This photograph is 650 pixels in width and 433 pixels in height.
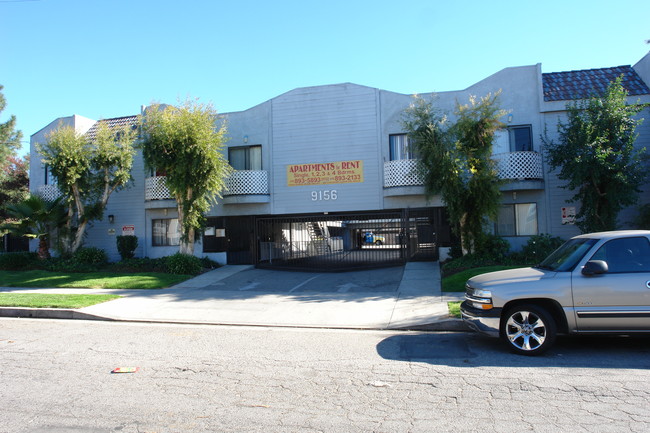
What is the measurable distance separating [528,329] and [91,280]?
13.6 meters

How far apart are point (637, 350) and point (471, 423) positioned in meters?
3.80

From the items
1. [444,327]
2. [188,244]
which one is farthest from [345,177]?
[444,327]

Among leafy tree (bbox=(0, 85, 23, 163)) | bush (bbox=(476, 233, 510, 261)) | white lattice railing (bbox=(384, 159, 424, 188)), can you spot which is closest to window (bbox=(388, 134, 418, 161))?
white lattice railing (bbox=(384, 159, 424, 188))

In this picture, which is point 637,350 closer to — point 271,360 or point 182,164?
point 271,360

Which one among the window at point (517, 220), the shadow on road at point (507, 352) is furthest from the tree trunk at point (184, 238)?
the window at point (517, 220)

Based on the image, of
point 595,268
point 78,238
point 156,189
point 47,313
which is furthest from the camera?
point 156,189

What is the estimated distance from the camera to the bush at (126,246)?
19.4 metres

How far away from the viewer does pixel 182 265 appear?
16.2 metres

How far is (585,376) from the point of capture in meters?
5.20

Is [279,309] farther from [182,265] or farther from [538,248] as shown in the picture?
[538,248]

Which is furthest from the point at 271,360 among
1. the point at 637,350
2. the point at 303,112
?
the point at 303,112

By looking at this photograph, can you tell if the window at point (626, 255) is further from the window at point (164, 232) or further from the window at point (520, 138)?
the window at point (164, 232)

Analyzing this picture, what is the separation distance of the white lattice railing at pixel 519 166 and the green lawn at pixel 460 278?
4.42m

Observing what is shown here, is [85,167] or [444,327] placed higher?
[85,167]
